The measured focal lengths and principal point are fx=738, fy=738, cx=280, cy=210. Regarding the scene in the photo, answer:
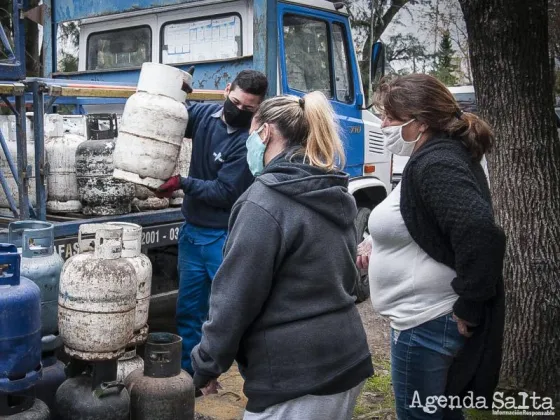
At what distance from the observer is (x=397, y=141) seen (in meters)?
2.51

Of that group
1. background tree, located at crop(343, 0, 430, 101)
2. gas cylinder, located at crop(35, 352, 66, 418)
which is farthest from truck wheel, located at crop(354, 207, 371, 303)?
background tree, located at crop(343, 0, 430, 101)

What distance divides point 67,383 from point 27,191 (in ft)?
3.70

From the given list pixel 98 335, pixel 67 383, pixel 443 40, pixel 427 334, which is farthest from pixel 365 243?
pixel 443 40

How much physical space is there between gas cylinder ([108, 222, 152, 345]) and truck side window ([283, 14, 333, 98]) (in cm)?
223

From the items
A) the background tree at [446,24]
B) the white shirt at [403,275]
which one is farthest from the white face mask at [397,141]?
the background tree at [446,24]

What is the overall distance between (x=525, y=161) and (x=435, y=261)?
1.72m

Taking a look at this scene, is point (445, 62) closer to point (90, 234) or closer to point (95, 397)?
point (90, 234)

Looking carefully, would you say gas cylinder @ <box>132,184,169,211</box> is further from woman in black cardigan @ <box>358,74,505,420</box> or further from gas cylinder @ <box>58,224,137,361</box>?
woman in black cardigan @ <box>358,74,505,420</box>

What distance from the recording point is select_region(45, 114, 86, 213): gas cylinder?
169 inches

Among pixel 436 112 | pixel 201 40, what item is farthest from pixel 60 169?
pixel 436 112

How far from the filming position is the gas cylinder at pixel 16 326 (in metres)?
2.82

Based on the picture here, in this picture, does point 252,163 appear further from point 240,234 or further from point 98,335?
point 98,335

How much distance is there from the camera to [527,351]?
3.95 metres

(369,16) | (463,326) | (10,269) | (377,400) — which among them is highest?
(369,16)
